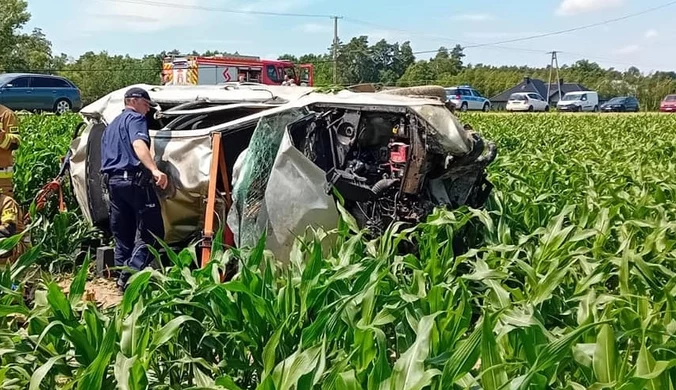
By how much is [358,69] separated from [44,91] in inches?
2136

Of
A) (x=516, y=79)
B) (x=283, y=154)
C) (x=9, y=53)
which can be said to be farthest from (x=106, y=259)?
(x=516, y=79)

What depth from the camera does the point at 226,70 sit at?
29.8 metres

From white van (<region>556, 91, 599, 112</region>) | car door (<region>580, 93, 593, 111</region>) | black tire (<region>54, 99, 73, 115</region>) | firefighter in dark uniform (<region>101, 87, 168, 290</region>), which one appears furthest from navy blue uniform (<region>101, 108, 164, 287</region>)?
car door (<region>580, 93, 593, 111</region>)

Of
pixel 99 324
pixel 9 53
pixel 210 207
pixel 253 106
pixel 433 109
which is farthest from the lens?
pixel 9 53

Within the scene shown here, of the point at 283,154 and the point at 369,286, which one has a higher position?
the point at 283,154

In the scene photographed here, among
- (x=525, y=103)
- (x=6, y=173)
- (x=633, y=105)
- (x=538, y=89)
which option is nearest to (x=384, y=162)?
(x=6, y=173)

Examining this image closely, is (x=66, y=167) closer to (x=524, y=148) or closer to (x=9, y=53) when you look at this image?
(x=524, y=148)

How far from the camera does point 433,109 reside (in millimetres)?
5379

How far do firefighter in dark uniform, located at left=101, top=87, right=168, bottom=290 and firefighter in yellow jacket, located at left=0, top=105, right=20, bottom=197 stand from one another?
854 mm

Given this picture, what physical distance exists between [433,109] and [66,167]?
4.20 meters

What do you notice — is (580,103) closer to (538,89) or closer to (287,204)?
(538,89)

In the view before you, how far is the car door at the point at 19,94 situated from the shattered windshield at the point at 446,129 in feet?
85.4

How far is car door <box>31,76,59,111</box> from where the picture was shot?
1132 inches

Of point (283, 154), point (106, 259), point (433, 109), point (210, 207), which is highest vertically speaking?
point (433, 109)
